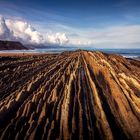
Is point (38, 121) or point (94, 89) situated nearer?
point (38, 121)

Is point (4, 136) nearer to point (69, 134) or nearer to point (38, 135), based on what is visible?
point (38, 135)

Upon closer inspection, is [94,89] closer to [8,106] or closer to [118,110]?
[118,110]

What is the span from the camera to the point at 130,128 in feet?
26.5

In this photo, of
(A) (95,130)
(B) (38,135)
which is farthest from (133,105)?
(B) (38,135)

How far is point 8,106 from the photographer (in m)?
9.59

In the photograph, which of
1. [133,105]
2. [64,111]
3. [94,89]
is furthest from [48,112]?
[94,89]

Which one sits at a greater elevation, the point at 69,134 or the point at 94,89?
the point at 69,134

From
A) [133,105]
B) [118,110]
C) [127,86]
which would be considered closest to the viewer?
[118,110]

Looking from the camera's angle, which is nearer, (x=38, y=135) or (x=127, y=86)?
(x=38, y=135)

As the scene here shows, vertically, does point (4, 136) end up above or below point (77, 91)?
above

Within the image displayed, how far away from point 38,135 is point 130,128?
9.49ft

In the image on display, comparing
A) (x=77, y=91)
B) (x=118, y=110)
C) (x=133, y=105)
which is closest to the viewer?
(x=118, y=110)

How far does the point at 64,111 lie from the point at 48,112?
1.86ft

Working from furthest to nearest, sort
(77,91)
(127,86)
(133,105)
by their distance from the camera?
(127,86) → (77,91) → (133,105)
